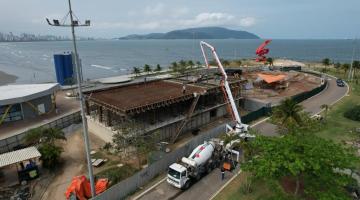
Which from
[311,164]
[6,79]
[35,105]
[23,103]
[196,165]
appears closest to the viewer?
[311,164]

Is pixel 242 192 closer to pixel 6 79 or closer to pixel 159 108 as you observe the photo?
pixel 159 108

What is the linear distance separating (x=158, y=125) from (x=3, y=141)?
17.6 meters

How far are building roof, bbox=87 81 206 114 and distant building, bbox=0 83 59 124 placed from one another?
10398 millimetres

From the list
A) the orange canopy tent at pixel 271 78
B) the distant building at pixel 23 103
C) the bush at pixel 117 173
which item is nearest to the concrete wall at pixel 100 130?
the bush at pixel 117 173

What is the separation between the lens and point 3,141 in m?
28.9

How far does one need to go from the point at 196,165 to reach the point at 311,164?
1091 cm

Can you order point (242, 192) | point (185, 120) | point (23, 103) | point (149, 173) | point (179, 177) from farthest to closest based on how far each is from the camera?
point (23, 103)
point (185, 120)
point (149, 173)
point (179, 177)
point (242, 192)

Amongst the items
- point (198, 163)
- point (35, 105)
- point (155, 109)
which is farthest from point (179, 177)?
point (35, 105)

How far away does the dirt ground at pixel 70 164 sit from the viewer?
22889 millimetres

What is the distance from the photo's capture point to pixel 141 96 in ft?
116

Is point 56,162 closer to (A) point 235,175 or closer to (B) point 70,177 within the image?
(B) point 70,177

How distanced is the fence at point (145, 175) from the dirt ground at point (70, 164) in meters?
5.27

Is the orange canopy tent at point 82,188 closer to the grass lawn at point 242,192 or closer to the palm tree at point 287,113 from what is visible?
the grass lawn at point 242,192

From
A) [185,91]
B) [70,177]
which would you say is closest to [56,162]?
[70,177]
